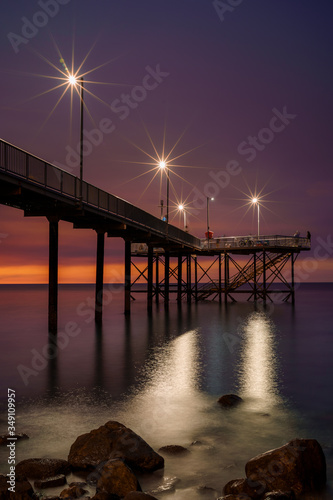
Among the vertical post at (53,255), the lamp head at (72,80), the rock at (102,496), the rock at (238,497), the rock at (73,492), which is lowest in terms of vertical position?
the rock at (73,492)

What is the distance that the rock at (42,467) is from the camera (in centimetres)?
862

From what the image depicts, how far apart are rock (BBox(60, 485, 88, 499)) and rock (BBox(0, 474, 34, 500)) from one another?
51 centimetres

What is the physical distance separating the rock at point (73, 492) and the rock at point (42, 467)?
94 centimetres

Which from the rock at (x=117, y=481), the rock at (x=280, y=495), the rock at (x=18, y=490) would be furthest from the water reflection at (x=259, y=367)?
the rock at (x=18, y=490)

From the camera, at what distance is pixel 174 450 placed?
993cm

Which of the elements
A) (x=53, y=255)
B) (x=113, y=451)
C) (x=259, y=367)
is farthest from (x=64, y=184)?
(x=113, y=451)

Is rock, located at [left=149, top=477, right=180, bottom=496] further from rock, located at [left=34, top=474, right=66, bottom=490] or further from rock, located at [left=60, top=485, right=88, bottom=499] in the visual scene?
rock, located at [left=34, top=474, right=66, bottom=490]

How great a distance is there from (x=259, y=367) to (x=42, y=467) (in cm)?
1256

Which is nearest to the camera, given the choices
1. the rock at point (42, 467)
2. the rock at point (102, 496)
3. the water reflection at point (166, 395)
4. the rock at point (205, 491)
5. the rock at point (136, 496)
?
the rock at point (136, 496)

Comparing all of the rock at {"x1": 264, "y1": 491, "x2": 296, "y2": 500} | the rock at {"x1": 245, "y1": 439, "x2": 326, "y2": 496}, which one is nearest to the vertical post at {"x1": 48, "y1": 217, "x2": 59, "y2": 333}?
the rock at {"x1": 245, "y1": 439, "x2": 326, "y2": 496}

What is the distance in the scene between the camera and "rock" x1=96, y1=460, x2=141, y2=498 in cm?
772

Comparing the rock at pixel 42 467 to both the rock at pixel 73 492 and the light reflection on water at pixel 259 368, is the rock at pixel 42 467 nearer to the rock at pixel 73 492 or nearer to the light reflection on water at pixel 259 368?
the rock at pixel 73 492

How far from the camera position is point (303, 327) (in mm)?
36625

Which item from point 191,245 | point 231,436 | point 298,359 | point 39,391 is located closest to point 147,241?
point 191,245
